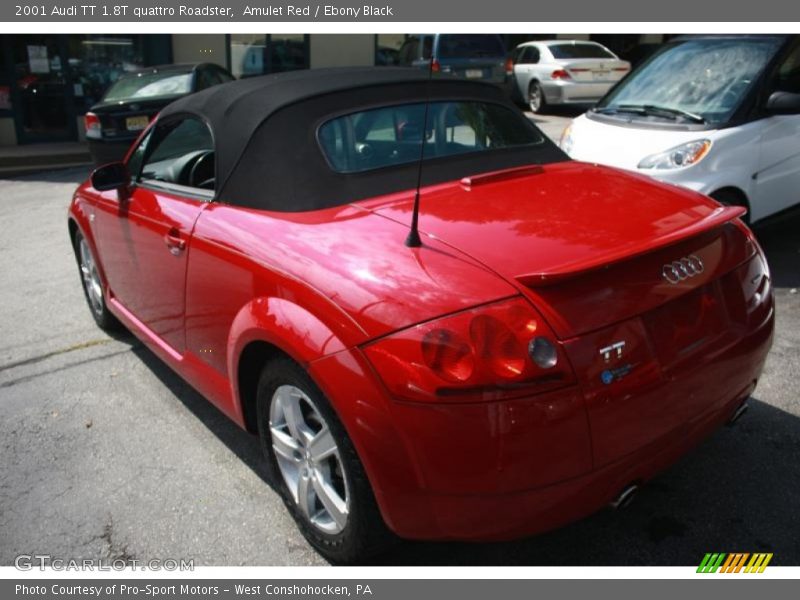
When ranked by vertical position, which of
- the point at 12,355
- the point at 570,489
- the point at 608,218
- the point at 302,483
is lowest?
the point at 12,355

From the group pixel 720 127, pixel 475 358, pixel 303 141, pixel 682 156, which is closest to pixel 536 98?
pixel 720 127

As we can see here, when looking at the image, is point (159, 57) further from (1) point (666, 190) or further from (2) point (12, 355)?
(1) point (666, 190)

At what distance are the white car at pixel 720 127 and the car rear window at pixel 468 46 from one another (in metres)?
9.79

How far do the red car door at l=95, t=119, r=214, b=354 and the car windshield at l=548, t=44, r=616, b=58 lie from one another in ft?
42.7

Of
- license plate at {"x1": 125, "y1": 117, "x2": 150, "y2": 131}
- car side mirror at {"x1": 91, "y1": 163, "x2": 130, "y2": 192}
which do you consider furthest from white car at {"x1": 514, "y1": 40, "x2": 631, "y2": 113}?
car side mirror at {"x1": 91, "y1": 163, "x2": 130, "y2": 192}

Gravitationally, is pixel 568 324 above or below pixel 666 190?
below

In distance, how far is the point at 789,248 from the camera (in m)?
5.86

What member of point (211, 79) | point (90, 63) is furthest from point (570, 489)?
point (90, 63)

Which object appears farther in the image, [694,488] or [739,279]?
[694,488]

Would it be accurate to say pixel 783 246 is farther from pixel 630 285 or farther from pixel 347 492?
pixel 347 492

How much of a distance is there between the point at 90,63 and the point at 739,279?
47.8 ft

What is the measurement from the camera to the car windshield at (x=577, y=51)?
50.1ft

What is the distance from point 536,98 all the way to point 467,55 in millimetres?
1797

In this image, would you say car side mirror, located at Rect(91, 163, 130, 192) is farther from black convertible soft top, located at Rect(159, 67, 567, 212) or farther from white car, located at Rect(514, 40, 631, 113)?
white car, located at Rect(514, 40, 631, 113)
